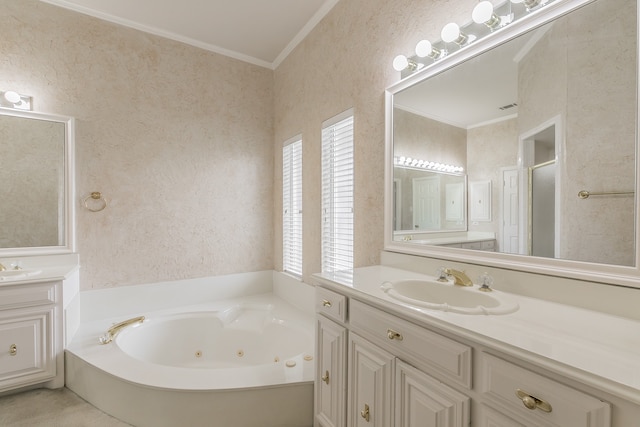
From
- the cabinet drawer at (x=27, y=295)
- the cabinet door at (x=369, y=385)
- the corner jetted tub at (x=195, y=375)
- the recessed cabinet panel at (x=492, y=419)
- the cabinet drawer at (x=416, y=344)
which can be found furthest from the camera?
the cabinet drawer at (x=27, y=295)

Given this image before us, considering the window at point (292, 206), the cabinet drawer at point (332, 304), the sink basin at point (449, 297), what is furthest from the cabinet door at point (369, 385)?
the window at point (292, 206)

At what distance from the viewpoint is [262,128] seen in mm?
3393

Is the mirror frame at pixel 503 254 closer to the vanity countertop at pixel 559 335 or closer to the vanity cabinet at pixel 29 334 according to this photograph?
the vanity countertop at pixel 559 335

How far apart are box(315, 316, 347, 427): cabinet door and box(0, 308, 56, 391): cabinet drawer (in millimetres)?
1873

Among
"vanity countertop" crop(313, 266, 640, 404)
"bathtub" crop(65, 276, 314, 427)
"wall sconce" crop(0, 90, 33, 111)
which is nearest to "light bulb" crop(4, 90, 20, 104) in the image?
"wall sconce" crop(0, 90, 33, 111)

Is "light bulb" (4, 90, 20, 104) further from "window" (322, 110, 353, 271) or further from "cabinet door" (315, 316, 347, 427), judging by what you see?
"cabinet door" (315, 316, 347, 427)

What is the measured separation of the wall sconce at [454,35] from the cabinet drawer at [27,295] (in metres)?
2.81

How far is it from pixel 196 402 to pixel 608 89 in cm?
227

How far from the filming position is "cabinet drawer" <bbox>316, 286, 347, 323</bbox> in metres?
1.41

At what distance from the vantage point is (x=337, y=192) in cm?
249

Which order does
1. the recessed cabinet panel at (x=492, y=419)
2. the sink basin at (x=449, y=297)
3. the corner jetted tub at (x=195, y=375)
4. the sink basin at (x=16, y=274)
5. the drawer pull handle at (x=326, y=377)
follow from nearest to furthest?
the recessed cabinet panel at (x=492, y=419) → the sink basin at (x=449, y=297) → the drawer pull handle at (x=326, y=377) → the corner jetted tub at (x=195, y=375) → the sink basin at (x=16, y=274)

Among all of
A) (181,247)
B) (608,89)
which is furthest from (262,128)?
(608,89)

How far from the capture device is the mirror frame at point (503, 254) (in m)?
0.99

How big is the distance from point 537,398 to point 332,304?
2.90 ft
